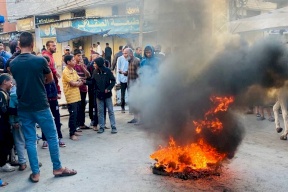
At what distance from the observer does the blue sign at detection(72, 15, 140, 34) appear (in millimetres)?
22344

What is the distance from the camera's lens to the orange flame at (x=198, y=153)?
473cm

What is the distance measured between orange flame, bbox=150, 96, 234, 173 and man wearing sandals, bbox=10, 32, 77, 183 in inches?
68.0

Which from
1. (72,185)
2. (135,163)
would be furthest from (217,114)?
(72,185)

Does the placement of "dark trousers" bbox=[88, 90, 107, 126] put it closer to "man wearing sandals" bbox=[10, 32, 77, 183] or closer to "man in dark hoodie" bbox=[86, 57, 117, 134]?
"man in dark hoodie" bbox=[86, 57, 117, 134]

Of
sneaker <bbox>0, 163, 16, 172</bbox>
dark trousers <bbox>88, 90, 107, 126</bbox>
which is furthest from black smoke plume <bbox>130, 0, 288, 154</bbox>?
dark trousers <bbox>88, 90, 107, 126</bbox>

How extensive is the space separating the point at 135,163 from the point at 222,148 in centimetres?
149

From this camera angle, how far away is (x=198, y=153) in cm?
490

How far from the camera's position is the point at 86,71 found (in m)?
7.75

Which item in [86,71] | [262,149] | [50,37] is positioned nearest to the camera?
[262,149]

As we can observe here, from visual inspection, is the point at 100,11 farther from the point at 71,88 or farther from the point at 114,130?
the point at 71,88

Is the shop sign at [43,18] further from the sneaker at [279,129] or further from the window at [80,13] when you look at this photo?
the sneaker at [279,129]

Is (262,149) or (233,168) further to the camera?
(262,149)

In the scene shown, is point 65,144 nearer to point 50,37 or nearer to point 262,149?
point 262,149

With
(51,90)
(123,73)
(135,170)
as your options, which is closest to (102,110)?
(51,90)
